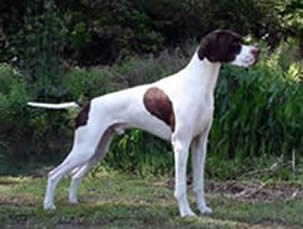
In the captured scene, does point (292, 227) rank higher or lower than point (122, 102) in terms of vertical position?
lower

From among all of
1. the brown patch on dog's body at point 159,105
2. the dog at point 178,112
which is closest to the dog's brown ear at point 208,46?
the dog at point 178,112

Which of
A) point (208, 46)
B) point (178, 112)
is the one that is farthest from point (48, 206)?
point (208, 46)

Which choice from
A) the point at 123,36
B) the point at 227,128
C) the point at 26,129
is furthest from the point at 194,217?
the point at 123,36

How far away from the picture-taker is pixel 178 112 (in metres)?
7.51

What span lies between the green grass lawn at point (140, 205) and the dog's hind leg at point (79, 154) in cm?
16

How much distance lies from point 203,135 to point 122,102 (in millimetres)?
798

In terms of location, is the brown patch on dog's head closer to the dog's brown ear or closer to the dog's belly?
the dog's brown ear

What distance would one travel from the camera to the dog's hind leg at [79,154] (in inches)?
312

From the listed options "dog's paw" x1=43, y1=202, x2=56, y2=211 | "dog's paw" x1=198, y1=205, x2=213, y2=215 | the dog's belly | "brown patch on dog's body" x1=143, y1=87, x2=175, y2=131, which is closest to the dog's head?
"brown patch on dog's body" x1=143, y1=87, x2=175, y2=131

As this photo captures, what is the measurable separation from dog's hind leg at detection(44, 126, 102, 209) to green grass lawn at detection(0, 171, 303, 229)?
0.54 feet

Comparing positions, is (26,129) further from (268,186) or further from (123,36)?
(123,36)

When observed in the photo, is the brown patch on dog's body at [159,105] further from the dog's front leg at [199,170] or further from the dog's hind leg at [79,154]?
the dog's hind leg at [79,154]

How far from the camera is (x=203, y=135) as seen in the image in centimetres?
773

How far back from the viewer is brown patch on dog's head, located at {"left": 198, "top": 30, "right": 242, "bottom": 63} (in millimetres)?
7414
